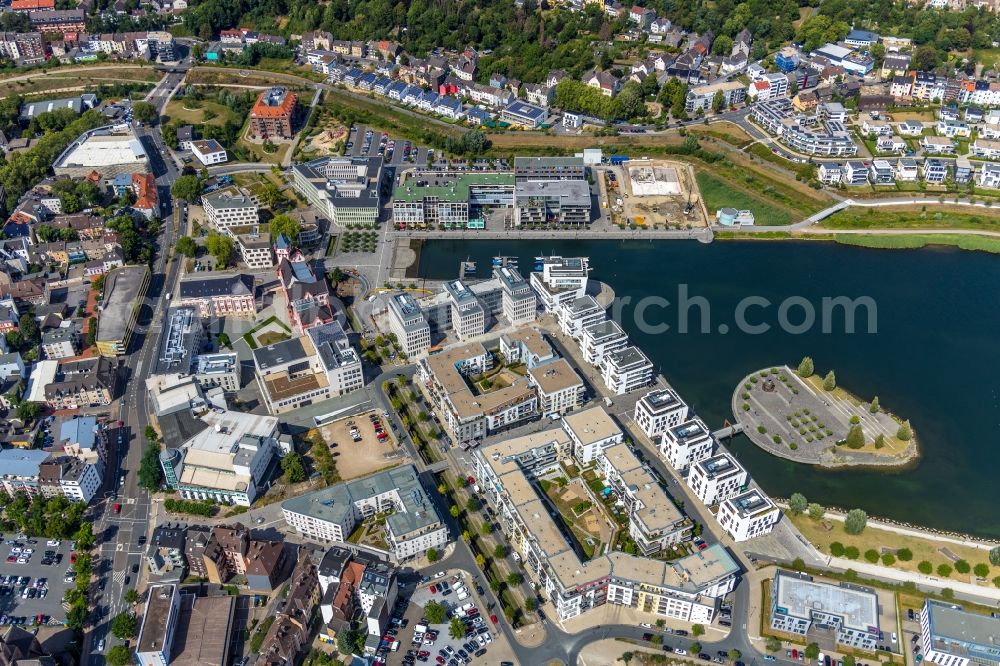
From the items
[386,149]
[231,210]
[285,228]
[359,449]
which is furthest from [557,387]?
[386,149]

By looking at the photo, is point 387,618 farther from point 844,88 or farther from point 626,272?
point 844,88

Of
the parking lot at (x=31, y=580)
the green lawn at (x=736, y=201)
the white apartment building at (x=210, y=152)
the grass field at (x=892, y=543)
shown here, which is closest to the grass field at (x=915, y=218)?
the green lawn at (x=736, y=201)

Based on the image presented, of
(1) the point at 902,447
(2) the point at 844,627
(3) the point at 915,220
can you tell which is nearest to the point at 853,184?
(3) the point at 915,220

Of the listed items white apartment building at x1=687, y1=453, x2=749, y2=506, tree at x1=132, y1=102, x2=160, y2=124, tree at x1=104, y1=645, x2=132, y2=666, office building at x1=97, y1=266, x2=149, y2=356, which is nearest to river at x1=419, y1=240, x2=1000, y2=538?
white apartment building at x1=687, y1=453, x2=749, y2=506

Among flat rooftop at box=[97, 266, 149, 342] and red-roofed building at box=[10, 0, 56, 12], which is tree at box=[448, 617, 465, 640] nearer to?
flat rooftop at box=[97, 266, 149, 342]

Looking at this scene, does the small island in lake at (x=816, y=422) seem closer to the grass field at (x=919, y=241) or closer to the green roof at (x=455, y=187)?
the grass field at (x=919, y=241)

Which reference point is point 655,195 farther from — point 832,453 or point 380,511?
point 380,511
